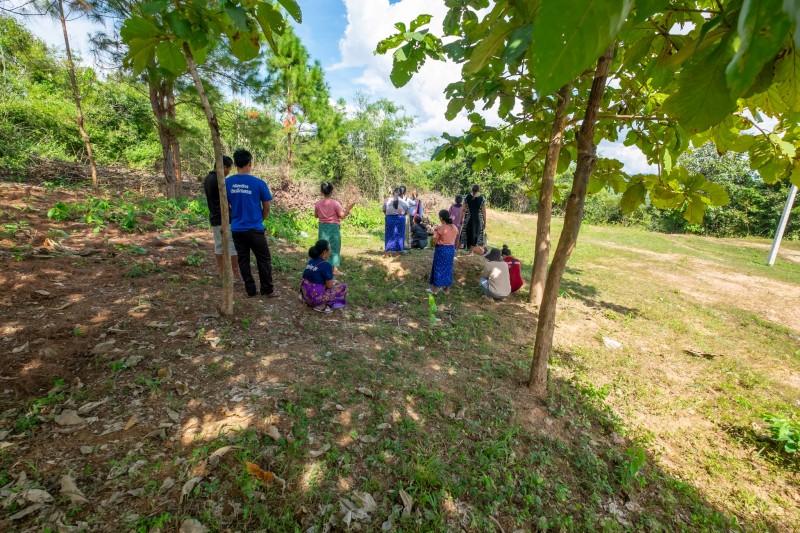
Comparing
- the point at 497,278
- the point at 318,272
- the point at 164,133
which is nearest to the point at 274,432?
the point at 318,272

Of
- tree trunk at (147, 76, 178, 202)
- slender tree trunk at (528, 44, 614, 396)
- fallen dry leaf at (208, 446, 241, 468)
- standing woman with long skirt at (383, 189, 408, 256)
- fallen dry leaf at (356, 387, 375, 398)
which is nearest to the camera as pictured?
fallen dry leaf at (208, 446, 241, 468)

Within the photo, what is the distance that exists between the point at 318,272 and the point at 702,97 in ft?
14.2

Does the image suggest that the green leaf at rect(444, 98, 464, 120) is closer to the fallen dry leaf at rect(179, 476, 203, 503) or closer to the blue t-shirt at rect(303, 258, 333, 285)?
the fallen dry leaf at rect(179, 476, 203, 503)

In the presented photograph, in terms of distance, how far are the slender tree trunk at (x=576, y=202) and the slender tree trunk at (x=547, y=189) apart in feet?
1.90

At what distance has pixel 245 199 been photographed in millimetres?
4234

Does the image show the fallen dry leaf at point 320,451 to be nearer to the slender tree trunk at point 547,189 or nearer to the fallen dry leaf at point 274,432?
the fallen dry leaf at point 274,432

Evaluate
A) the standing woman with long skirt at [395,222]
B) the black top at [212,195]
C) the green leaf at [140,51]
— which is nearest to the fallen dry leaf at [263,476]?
the green leaf at [140,51]

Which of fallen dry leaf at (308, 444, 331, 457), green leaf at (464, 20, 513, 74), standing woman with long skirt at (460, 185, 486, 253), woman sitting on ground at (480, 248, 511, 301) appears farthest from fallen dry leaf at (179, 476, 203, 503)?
standing woman with long skirt at (460, 185, 486, 253)

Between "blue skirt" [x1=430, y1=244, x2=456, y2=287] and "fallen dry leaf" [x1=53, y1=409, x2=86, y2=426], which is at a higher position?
"blue skirt" [x1=430, y1=244, x2=456, y2=287]

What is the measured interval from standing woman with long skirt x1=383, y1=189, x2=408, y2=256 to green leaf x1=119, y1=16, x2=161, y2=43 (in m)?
6.51

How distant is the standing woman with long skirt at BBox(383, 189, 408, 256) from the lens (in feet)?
25.8

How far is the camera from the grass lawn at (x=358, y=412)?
80.4 inches

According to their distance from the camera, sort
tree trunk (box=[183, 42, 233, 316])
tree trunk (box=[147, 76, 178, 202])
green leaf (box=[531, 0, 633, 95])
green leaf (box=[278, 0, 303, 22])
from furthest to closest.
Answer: tree trunk (box=[147, 76, 178, 202]) → tree trunk (box=[183, 42, 233, 316]) → green leaf (box=[278, 0, 303, 22]) → green leaf (box=[531, 0, 633, 95])

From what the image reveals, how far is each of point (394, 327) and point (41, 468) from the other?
10.8 ft
